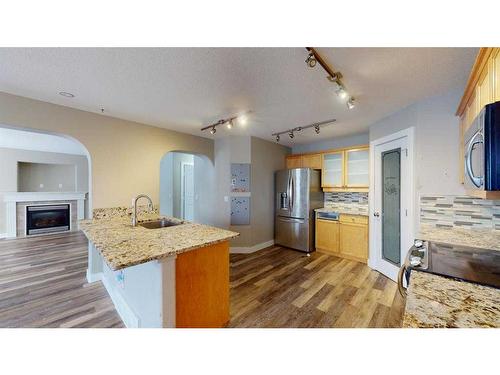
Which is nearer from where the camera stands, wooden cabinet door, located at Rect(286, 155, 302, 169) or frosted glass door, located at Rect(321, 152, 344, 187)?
frosted glass door, located at Rect(321, 152, 344, 187)

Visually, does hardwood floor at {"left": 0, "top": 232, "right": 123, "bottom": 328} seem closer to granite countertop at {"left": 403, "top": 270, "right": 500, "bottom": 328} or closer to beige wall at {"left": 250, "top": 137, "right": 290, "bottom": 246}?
granite countertop at {"left": 403, "top": 270, "right": 500, "bottom": 328}

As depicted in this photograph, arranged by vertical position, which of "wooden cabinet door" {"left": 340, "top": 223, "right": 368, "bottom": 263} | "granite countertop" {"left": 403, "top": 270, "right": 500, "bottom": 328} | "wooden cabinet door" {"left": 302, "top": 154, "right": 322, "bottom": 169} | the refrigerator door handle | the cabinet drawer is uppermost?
"wooden cabinet door" {"left": 302, "top": 154, "right": 322, "bottom": 169}

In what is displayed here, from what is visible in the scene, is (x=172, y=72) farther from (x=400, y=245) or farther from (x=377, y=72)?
(x=400, y=245)

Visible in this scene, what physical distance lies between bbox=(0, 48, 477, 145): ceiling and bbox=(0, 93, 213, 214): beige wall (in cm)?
15

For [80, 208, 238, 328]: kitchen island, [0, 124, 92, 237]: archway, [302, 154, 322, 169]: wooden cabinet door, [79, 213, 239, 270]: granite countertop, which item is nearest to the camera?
[79, 213, 239, 270]: granite countertop

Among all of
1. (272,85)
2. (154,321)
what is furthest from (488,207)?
(154,321)

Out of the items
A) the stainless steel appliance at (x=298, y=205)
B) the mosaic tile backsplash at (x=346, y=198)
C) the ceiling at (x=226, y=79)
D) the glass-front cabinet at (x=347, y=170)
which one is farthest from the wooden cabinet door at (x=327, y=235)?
the ceiling at (x=226, y=79)

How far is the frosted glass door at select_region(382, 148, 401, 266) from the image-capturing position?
2.62 m

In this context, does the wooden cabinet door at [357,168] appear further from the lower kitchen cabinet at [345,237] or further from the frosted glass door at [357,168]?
the lower kitchen cabinet at [345,237]

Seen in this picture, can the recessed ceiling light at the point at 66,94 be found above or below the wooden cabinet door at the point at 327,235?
above

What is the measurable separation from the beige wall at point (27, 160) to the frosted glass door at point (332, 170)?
22.8 ft

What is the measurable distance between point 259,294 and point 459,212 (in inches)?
87.6

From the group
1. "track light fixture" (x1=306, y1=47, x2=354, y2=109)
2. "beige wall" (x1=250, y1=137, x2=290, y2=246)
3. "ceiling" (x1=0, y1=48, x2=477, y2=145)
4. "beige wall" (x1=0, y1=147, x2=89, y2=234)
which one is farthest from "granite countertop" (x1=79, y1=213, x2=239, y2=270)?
"beige wall" (x1=0, y1=147, x2=89, y2=234)

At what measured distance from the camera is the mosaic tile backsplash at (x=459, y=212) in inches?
69.7
